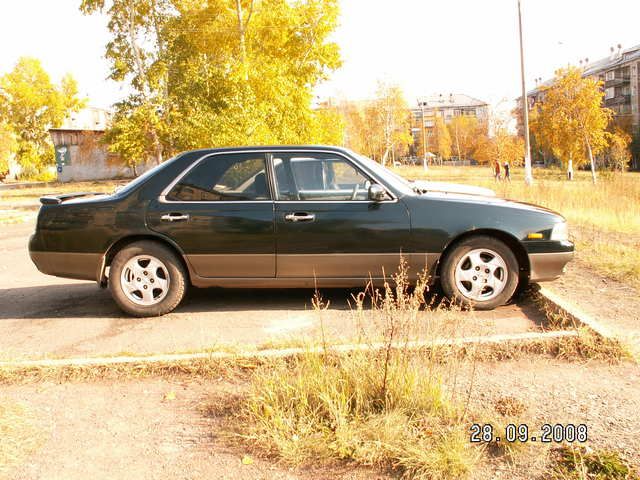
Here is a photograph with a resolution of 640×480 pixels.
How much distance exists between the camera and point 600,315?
5.18m

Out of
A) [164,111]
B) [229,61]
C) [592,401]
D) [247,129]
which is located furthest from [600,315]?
[164,111]

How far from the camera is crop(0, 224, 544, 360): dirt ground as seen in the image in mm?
4659

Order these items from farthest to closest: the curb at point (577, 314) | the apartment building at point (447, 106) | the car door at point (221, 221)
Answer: the apartment building at point (447, 106)
the car door at point (221, 221)
the curb at point (577, 314)

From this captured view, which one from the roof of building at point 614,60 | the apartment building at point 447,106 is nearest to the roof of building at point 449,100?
the apartment building at point 447,106

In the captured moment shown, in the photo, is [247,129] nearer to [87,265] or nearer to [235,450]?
[87,265]

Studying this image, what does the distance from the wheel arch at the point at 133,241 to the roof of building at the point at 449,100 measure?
534 ft

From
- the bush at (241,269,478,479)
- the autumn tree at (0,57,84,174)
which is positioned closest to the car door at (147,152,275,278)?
the bush at (241,269,478,479)

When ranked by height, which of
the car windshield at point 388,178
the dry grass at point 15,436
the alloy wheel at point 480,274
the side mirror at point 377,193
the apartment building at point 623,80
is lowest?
the dry grass at point 15,436

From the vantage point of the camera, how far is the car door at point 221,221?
17.6 ft

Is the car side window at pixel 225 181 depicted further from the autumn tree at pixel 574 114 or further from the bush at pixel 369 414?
the autumn tree at pixel 574 114

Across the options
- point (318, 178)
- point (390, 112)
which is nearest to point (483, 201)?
point (318, 178)

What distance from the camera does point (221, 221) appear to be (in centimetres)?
538

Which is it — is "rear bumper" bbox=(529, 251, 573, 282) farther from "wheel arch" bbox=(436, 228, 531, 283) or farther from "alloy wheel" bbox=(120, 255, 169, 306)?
"alloy wheel" bbox=(120, 255, 169, 306)

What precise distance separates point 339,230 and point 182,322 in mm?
1736
